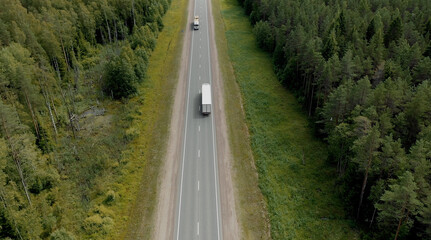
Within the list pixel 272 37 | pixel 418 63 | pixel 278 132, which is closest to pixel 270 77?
pixel 272 37

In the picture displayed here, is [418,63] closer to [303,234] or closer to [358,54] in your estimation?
[358,54]

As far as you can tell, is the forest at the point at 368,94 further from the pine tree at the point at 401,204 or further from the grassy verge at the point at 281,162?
the grassy verge at the point at 281,162

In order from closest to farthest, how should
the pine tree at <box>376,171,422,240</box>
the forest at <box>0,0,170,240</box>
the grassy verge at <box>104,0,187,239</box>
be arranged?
the pine tree at <box>376,171,422,240</box> → the forest at <box>0,0,170,240</box> → the grassy verge at <box>104,0,187,239</box>

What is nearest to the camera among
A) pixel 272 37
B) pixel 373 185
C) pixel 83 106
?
pixel 373 185

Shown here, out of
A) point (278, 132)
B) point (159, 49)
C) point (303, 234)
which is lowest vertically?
point (303, 234)

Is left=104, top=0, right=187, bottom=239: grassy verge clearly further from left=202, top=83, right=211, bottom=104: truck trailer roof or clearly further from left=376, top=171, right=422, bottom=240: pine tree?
left=376, top=171, right=422, bottom=240: pine tree

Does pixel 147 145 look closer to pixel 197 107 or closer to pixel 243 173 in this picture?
pixel 197 107

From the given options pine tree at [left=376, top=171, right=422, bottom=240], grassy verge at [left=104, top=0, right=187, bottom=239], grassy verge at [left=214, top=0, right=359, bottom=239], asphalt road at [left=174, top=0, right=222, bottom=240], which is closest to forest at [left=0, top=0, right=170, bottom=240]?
grassy verge at [left=104, top=0, right=187, bottom=239]
